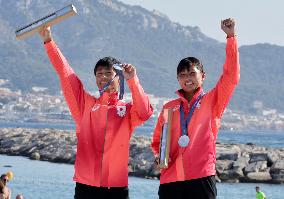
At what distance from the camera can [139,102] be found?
615 cm

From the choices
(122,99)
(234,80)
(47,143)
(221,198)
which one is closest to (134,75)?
(122,99)

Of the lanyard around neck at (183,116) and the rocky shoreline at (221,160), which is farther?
the rocky shoreline at (221,160)

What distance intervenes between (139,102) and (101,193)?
755mm

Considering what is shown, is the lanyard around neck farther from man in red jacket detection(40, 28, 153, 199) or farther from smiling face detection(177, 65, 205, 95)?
→ man in red jacket detection(40, 28, 153, 199)

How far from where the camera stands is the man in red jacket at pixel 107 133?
6.23 metres

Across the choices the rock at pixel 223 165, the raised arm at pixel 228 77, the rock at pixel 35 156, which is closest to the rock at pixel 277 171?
the rock at pixel 223 165

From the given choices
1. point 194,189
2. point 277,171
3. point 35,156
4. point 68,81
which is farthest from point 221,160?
point 194,189

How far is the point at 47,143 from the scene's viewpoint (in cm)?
6794

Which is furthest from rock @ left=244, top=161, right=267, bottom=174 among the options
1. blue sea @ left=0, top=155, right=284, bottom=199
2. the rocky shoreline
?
blue sea @ left=0, top=155, right=284, bottom=199

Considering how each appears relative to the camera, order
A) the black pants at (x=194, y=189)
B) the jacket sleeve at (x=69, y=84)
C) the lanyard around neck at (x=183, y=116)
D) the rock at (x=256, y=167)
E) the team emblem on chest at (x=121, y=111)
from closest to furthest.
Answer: the black pants at (x=194, y=189) → the lanyard around neck at (x=183, y=116) → the team emblem on chest at (x=121, y=111) → the jacket sleeve at (x=69, y=84) → the rock at (x=256, y=167)

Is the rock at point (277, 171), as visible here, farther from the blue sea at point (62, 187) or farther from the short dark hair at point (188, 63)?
the short dark hair at point (188, 63)

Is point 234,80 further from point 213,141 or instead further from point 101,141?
point 101,141

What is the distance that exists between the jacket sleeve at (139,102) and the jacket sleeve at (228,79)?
51cm

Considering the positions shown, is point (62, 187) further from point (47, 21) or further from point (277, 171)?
point (47, 21)
